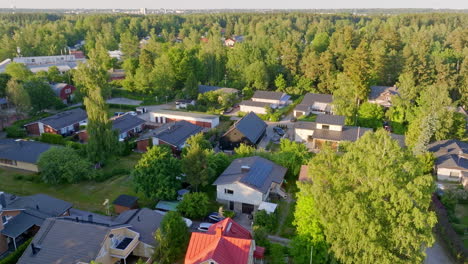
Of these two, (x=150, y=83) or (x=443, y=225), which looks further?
(x=150, y=83)

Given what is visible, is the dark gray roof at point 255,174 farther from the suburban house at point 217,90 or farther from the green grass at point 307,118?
the suburban house at point 217,90

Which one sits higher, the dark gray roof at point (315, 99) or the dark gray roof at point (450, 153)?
the dark gray roof at point (315, 99)

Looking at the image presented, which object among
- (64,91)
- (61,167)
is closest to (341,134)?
(61,167)

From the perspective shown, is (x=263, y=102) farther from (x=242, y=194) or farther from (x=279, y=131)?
(x=242, y=194)

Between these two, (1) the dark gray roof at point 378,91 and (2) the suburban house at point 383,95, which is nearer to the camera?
(2) the suburban house at point 383,95

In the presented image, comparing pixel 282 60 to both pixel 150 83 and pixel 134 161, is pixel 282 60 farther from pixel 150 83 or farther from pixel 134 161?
pixel 134 161

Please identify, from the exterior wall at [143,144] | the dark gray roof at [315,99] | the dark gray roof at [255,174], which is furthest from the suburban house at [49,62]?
the dark gray roof at [255,174]

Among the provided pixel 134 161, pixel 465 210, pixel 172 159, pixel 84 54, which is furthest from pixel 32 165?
pixel 84 54
